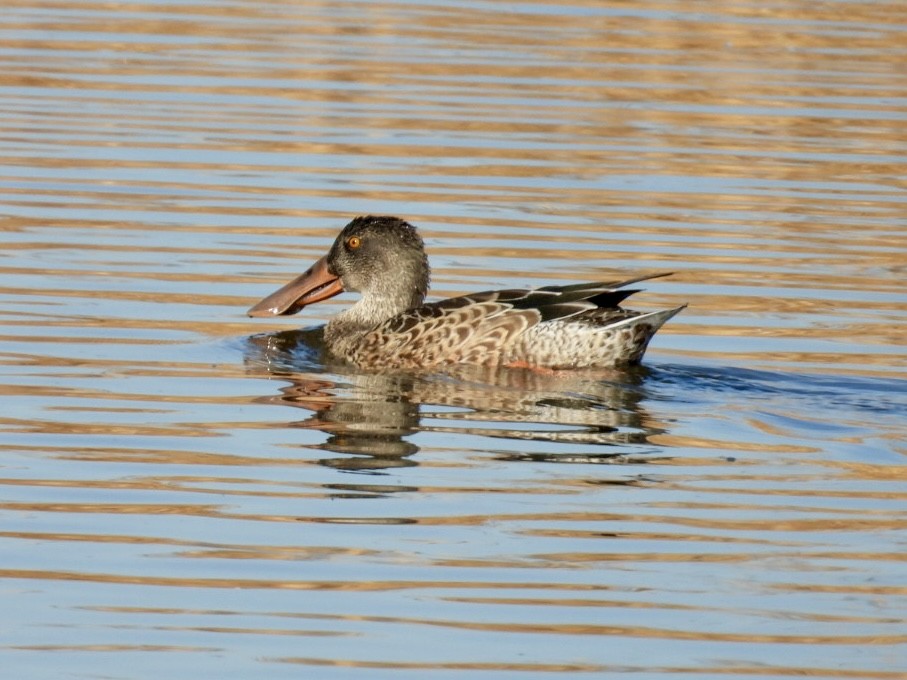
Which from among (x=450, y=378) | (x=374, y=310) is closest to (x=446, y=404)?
(x=450, y=378)

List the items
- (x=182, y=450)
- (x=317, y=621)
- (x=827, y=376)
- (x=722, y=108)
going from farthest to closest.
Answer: (x=722, y=108), (x=827, y=376), (x=182, y=450), (x=317, y=621)

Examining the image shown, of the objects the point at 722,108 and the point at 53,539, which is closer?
the point at 53,539

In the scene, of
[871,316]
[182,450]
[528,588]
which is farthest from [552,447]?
[871,316]

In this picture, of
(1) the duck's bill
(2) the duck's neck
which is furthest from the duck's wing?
(1) the duck's bill

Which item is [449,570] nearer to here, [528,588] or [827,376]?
[528,588]

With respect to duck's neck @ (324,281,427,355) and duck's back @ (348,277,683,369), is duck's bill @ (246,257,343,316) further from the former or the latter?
duck's back @ (348,277,683,369)

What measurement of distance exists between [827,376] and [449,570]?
11.9 feet

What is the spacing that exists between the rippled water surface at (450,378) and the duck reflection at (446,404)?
3 cm

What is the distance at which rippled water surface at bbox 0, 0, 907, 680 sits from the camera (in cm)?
620

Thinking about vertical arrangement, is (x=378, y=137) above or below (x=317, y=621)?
above

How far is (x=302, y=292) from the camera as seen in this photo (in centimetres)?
1141

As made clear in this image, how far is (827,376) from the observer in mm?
9773

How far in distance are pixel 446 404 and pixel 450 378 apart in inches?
29.8

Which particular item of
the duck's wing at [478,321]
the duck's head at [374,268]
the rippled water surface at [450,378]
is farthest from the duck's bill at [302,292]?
the duck's wing at [478,321]
